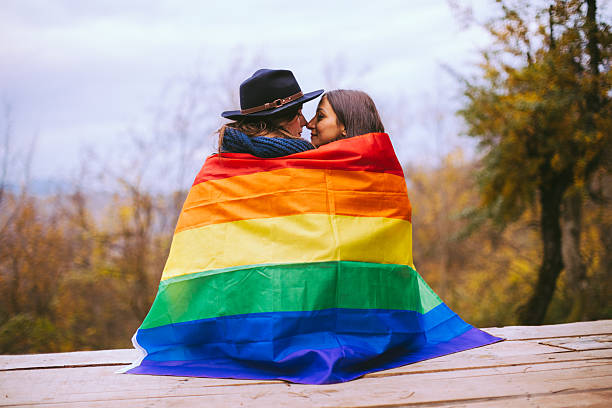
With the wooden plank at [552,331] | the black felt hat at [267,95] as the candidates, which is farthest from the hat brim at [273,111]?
the wooden plank at [552,331]

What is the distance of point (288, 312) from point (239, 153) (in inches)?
28.7

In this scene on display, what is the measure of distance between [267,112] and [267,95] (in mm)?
92

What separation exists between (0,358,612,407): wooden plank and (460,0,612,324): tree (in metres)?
2.69

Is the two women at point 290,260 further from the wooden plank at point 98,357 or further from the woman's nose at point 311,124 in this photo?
the wooden plank at point 98,357

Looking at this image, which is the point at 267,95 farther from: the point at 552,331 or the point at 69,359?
the point at 552,331

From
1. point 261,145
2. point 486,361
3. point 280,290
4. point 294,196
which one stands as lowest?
point 486,361

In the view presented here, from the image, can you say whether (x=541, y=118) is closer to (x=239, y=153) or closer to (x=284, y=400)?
(x=239, y=153)

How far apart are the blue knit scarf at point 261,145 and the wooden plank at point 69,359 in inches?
40.2

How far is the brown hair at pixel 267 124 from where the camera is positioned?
2.35 m

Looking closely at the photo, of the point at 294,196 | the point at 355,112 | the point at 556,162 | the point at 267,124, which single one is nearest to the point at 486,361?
the point at 294,196

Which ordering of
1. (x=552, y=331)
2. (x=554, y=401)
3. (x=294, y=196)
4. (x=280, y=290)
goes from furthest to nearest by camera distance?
(x=552, y=331) < (x=294, y=196) < (x=280, y=290) < (x=554, y=401)

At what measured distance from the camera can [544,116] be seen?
13.9 ft

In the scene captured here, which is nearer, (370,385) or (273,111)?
(370,385)

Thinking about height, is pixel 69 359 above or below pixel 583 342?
above
